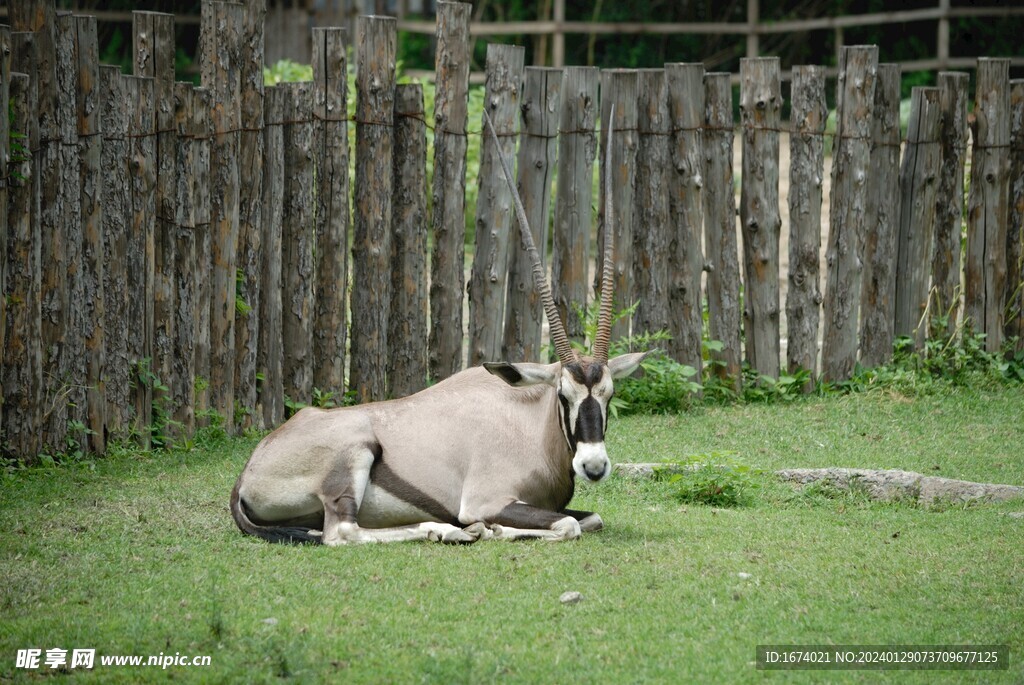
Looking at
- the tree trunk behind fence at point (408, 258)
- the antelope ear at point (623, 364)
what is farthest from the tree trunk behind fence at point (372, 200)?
the antelope ear at point (623, 364)

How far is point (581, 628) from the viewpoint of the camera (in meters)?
5.35

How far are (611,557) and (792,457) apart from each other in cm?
289

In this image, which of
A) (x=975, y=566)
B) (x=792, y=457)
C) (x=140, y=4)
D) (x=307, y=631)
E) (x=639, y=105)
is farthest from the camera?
(x=140, y=4)

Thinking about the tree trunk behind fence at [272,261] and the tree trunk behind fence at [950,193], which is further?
the tree trunk behind fence at [950,193]

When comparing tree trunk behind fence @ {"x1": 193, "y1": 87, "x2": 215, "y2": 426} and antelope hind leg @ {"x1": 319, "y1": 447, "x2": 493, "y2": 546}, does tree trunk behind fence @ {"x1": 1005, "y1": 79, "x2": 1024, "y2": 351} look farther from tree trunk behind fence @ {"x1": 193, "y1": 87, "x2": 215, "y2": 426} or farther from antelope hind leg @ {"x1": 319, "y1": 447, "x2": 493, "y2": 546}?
tree trunk behind fence @ {"x1": 193, "y1": 87, "x2": 215, "y2": 426}

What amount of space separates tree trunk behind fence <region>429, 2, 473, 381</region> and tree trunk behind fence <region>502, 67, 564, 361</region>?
0.43 meters

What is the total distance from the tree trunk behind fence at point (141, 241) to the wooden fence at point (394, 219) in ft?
0.06

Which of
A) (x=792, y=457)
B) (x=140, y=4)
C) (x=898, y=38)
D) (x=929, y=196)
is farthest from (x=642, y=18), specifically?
(x=792, y=457)

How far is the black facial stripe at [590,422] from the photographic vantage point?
21.0 ft

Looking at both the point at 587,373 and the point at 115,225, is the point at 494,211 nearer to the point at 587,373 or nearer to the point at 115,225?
the point at 115,225

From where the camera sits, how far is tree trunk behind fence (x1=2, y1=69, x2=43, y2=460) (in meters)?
7.64

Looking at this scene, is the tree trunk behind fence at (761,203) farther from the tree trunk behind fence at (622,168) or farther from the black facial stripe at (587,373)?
the black facial stripe at (587,373)

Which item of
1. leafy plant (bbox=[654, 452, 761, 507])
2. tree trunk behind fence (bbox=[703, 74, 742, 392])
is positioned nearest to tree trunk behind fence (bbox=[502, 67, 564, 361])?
tree trunk behind fence (bbox=[703, 74, 742, 392])

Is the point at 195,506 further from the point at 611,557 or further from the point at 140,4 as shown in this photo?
the point at 140,4
